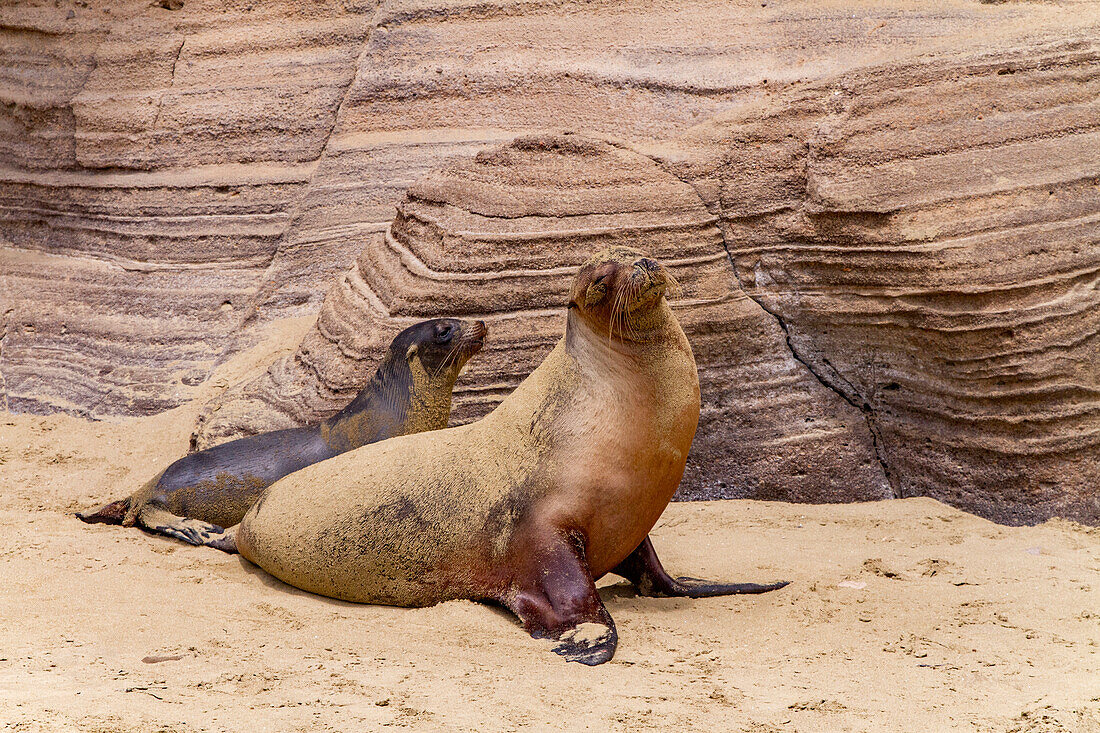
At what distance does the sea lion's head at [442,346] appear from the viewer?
18.8ft

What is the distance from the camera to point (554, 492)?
13.5 ft

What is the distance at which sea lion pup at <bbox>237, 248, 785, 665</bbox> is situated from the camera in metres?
4.05

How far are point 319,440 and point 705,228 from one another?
7.99ft

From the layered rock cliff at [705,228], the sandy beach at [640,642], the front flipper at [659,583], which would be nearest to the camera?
the sandy beach at [640,642]

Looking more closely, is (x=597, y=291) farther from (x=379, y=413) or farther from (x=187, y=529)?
(x=187, y=529)

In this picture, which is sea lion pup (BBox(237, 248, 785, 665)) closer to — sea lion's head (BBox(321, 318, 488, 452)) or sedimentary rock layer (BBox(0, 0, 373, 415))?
sea lion's head (BBox(321, 318, 488, 452))

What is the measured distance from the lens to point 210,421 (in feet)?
21.6

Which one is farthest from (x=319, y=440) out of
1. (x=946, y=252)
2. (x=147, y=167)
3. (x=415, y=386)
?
(x=147, y=167)

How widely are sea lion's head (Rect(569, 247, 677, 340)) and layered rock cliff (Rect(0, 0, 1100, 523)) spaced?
1.87 metres

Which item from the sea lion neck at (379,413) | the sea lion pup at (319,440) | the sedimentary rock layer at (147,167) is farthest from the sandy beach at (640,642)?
the sedimentary rock layer at (147,167)

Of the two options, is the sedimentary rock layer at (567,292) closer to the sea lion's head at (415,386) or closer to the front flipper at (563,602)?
the sea lion's head at (415,386)

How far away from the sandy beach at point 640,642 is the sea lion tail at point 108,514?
0.12m

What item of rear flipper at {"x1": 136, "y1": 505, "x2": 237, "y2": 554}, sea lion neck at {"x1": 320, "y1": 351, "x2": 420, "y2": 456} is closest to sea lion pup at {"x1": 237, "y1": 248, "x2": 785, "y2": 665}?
rear flipper at {"x1": 136, "y1": 505, "x2": 237, "y2": 554}

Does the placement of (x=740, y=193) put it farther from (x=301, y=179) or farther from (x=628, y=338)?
(x=301, y=179)
